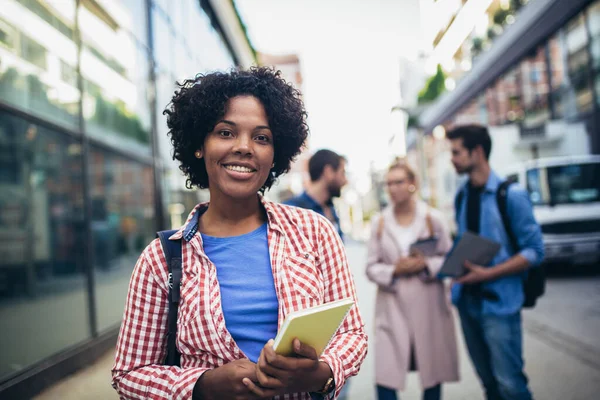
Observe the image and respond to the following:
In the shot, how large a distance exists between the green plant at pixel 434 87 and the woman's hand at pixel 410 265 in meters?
31.8

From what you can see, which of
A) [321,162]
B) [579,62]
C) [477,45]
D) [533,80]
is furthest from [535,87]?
[321,162]

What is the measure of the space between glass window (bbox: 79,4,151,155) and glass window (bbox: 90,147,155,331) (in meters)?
0.39

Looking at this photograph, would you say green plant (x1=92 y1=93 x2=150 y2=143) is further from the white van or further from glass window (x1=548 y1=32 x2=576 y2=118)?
glass window (x1=548 y1=32 x2=576 y2=118)

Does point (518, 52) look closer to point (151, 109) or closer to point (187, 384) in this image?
point (151, 109)

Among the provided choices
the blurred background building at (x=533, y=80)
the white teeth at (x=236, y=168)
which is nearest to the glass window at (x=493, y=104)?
the blurred background building at (x=533, y=80)

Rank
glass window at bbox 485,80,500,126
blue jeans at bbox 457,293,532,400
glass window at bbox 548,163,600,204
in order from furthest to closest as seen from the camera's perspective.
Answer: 1. glass window at bbox 485,80,500,126
2. glass window at bbox 548,163,600,204
3. blue jeans at bbox 457,293,532,400

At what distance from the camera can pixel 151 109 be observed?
8.06 meters

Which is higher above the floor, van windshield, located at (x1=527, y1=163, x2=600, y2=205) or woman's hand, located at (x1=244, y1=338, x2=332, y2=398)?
van windshield, located at (x1=527, y1=163, x2=600, y2=205)

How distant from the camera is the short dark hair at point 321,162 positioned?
164 inches

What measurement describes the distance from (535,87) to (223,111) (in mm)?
19569

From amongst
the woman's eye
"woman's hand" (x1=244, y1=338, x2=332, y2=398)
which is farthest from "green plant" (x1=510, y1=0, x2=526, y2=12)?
"woman's hand" (x1=244, y1=338, x2=332, y2=398)

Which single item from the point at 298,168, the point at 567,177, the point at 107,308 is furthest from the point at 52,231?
the point at 298,168

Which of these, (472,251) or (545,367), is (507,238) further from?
(545,367)

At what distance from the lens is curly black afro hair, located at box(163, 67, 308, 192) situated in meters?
1.65
